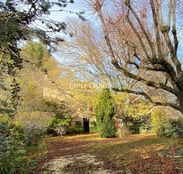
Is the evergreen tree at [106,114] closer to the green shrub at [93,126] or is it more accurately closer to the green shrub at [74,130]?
the green shrub at [93,126]

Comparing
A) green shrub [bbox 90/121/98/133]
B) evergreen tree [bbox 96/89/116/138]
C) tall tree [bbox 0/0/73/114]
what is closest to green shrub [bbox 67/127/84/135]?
green shrub [bbox 90/121/98/133]

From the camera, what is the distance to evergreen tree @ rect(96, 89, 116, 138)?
23.0 m

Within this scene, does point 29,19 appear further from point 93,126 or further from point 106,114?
point 93,126

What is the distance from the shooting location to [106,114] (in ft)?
76.0

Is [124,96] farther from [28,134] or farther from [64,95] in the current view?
[28,134]

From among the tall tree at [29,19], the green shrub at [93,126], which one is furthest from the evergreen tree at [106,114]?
the tall tree at [29,19]

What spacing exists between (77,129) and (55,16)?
24.2 metres

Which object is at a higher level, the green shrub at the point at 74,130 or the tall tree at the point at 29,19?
the tall tree at the point at 29,19

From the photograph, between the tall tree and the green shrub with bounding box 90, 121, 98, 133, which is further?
the green shrub with bounding box 90, 121, 98, 133

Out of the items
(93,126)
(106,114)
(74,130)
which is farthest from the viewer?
(93,126)

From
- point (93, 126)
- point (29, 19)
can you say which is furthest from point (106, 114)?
point (29, 19)

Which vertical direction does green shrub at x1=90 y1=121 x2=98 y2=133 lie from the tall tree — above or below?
below

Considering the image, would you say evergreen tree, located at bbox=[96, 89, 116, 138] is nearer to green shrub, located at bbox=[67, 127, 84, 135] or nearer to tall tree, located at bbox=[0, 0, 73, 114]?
green shrub, located at bbox=[67, 127, 84, 135]

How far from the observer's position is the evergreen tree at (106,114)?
23000 millimetres
